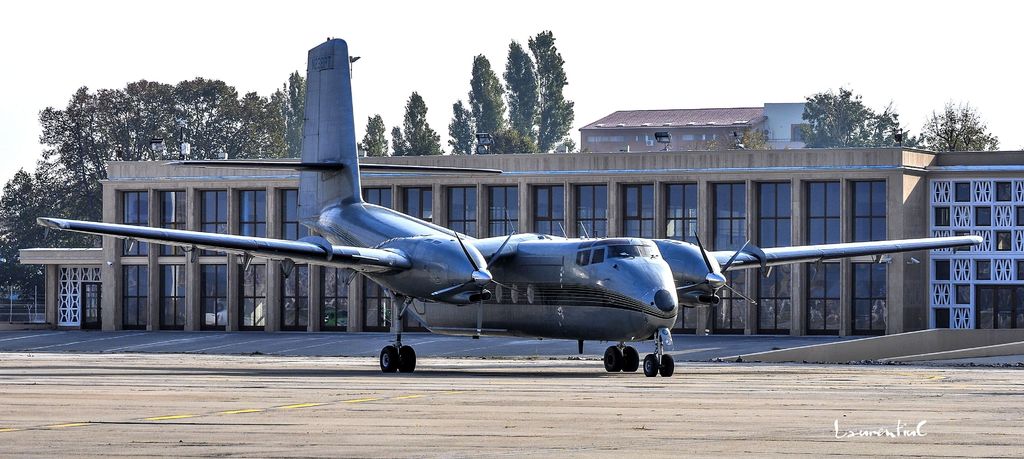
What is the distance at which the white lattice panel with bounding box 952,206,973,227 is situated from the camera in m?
66.5

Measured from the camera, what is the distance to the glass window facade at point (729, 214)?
67375 mm

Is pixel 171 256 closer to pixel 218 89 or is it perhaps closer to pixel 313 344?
pixel 313 344

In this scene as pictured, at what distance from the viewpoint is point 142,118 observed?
119688 mm

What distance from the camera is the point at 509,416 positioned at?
19891 millimetres

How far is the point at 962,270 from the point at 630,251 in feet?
120

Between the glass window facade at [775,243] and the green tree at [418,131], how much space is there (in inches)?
2534

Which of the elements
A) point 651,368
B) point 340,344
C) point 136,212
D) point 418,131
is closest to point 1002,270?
point 340,344

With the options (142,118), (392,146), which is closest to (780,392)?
(142,118)

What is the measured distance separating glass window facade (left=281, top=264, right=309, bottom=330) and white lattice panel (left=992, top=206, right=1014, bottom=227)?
3249 centimetres

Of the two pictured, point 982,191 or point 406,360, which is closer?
point 406,360

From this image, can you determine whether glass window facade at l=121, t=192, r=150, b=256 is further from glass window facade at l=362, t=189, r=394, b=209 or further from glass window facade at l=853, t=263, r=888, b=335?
glass window facade at l=853, t=263, r=888, b=335

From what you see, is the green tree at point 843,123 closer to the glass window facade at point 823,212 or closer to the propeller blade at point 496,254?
the glass window facade at point 823,212

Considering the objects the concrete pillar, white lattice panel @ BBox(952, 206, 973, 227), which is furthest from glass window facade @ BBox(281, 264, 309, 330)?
white lattice panel @ BBox(952, 206, 973, 227)

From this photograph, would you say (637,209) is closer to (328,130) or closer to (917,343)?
(917,343)
